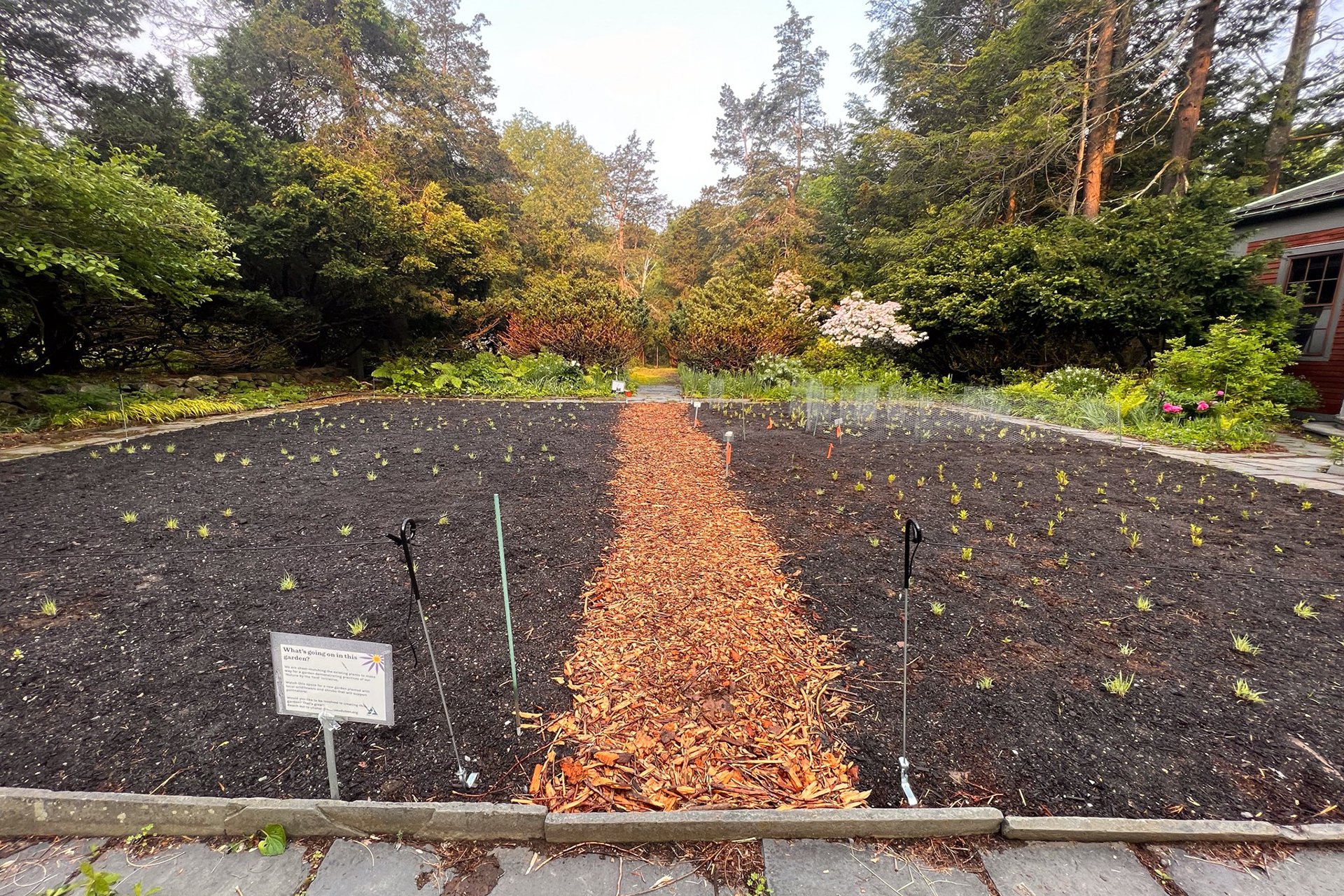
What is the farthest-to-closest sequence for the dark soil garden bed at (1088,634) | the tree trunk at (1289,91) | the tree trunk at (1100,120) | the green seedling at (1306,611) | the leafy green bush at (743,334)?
the leafy green bush at (743,334)
the tree trunk at (1289,91)
the tree trunk at (1100,120)
the green seedling at (1306,611)
the dark soil garden bed at (1088,634)

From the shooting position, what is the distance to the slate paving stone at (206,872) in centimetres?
109

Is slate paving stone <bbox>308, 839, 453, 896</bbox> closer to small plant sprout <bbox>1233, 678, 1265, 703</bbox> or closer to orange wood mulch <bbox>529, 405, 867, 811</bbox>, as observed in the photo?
orange wood mulch <bbox>529, 405, 867, 811</bbox>

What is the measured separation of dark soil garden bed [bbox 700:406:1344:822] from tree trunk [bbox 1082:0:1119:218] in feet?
30.7

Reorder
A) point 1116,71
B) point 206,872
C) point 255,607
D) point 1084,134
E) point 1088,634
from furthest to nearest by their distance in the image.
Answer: point 1084,134 < point 1116,71 < point 255,607 < point 1088,634 < point 206,872

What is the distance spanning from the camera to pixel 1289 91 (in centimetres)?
970

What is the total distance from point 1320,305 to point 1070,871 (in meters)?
12.4

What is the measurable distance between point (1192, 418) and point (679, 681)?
848 cm

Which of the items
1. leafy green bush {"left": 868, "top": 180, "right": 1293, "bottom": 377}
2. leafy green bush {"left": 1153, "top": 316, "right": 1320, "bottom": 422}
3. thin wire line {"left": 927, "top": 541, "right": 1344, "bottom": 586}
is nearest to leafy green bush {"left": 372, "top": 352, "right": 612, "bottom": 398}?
leafy green bush {"left": 868, "top": 180, "right": 1293, "bottom": 377}

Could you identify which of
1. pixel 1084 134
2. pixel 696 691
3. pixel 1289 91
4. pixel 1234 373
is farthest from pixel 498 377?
pixel 1289 91

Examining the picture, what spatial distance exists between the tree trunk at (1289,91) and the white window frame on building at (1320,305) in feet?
13.9

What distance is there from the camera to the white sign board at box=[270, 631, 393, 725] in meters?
1.18

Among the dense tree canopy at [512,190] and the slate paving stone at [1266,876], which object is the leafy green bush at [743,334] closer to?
the dense tree canopy at [512,190]

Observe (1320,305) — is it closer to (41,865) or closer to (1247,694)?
(1247,694)

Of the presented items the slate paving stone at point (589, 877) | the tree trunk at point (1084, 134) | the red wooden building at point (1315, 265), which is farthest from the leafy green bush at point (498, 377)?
the red wooden building at point (1315, 265)
